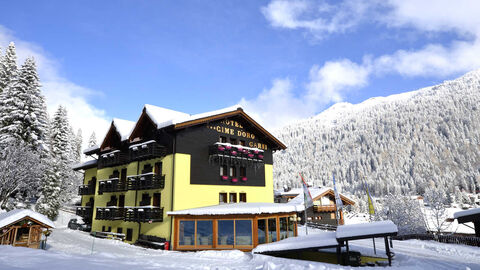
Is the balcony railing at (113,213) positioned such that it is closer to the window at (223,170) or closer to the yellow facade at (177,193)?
the yellow facade at (177,193)

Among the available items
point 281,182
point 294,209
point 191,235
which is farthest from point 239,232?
point 281,182

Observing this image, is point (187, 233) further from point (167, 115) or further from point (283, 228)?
point (167, 115)

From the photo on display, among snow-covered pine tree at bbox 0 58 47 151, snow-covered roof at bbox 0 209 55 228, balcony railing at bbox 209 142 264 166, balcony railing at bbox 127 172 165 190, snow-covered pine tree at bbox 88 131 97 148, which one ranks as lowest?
snow-covered roof at bbox 0 209 55 228

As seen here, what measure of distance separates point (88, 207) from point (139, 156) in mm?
17041

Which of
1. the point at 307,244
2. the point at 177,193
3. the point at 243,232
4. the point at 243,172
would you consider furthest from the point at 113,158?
the point at 307,244

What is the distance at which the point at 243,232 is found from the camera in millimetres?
23266

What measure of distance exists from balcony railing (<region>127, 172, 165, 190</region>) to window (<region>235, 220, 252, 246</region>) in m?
8.03

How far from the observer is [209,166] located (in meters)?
27.4

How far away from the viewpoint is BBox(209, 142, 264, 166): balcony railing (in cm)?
2723

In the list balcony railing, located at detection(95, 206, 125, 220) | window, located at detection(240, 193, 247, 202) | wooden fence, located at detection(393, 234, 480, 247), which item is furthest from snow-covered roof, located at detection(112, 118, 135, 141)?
wooden fence, located at detection(393, 234, 480, 247)

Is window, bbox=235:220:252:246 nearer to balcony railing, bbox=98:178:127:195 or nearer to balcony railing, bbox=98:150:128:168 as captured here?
balcony railing, bbox=98:178:127:195

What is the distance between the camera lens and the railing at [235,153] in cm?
2722

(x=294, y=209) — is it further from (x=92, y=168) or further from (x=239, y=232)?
(x=92, y=168)

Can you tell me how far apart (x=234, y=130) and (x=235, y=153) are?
3140 mm
